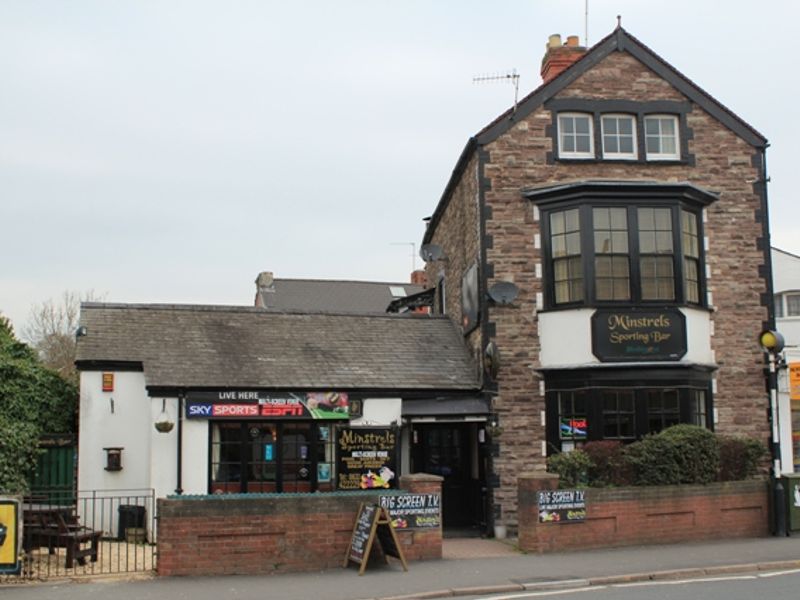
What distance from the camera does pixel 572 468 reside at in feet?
52.9

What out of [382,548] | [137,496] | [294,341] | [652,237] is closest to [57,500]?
[137,496]

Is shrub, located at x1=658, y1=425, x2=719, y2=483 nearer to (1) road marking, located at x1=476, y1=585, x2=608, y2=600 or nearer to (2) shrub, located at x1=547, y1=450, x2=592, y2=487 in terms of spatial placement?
(2) shrub, located at x1=547, y1=450, x2=592, y2=487

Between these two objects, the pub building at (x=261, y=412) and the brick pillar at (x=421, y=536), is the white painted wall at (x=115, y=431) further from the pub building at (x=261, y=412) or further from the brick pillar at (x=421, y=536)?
the brick pillar at (x=421, y=536)

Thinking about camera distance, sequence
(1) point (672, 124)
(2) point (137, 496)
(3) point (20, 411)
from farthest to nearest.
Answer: (1) point (672, 124) < (3) point (20, 411) < (2) point (137, 496)

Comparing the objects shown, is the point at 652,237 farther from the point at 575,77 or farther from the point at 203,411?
the point at 203,411

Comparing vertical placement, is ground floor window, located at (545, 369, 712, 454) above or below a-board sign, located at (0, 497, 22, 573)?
above

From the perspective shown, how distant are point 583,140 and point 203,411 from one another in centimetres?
943

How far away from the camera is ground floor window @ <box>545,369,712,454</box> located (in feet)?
59.5

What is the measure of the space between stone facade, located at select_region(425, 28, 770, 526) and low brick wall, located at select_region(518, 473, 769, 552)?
2.43m

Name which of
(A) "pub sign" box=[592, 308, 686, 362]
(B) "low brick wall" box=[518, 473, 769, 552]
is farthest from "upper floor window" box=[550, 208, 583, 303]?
(B) "low brick wall" box=[518, 473, 769, 552]

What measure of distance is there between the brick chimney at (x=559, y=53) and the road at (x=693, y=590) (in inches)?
→ 491

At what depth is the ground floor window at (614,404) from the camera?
1812 centimetres

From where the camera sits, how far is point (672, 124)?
19641mm

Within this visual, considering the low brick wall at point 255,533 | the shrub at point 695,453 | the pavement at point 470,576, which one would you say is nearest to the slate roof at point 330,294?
the shrub at point 695,453
